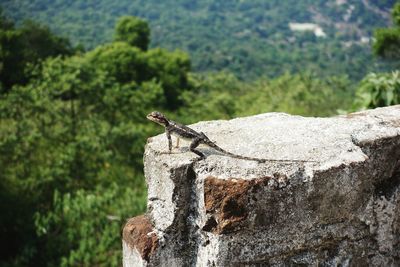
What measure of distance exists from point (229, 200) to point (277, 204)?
255 millimetres

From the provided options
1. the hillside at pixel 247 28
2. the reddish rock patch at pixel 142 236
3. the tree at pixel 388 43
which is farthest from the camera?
the hillside at pixel 247 28

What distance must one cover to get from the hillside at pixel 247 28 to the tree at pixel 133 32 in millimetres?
21864

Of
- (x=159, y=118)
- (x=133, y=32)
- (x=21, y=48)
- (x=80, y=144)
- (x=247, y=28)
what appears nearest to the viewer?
(x=159, y=118)

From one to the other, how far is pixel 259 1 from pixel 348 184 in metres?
136

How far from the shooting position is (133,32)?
42.6m

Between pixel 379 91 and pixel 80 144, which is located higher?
pixel 379 91

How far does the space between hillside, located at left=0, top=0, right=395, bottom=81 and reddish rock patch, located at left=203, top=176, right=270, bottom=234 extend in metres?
61.2

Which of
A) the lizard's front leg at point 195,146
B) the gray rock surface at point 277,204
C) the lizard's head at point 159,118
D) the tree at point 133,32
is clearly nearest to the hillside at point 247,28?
the tree at point 133,32

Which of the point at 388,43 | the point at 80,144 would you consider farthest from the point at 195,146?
the point at 388,43

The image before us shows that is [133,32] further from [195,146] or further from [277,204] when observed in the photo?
[277,204]

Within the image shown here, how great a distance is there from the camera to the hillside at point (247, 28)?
7731 cm

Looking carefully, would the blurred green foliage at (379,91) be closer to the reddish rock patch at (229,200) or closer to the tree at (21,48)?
the reddish rock patch at (229,200)

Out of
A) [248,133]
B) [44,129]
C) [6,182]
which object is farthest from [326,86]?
[248,133]

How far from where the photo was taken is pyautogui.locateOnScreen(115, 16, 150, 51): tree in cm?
4244
